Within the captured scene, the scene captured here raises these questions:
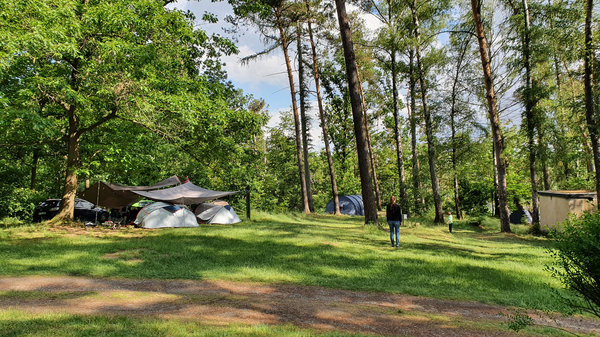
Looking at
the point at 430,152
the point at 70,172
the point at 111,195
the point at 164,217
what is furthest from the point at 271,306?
the point at 430,152

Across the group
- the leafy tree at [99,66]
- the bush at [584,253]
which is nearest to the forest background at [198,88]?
the leafy tree at [99,66]

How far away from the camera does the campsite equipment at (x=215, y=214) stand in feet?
62.4

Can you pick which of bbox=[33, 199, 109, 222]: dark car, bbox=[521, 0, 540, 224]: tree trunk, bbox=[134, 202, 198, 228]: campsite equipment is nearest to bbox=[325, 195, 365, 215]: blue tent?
bbox=[521, 0, 540, 224]: tree trunk

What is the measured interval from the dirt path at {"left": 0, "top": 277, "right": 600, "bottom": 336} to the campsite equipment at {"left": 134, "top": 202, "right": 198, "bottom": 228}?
9483 mm

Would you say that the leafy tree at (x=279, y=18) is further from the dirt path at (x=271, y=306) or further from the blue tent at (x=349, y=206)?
the dirt path at (x=271, y=306)

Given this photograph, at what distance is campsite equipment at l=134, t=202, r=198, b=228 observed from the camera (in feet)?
55.0

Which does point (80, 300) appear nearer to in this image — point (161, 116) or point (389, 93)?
point (161, 116)

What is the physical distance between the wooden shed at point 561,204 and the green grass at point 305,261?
5577 millimetres

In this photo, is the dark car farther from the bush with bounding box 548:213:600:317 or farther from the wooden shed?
the wooden shed

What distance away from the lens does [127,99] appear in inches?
508

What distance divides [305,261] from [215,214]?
10.9m

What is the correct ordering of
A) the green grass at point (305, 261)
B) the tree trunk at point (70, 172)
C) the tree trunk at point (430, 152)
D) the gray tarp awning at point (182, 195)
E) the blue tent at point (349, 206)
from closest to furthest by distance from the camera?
the green grass at point (305, 261) < the tree trunk at point (70, 172) < the gray tarp awning at point (182, 195) < the tree trunk at point (430, 152) < the blue tent at point (349, 206)

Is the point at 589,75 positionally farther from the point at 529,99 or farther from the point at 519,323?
the point at 519,323

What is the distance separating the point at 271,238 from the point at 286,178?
97.4 feet
